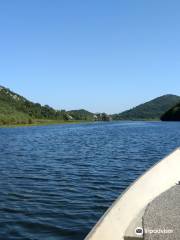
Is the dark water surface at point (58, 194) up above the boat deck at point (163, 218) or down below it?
below

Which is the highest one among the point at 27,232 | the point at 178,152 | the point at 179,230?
the point at 178,152

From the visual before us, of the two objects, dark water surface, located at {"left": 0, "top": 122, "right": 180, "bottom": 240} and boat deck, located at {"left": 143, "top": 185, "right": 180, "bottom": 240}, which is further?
dark water surface, located at {"left": 0, "top": 122, "right": 180, "bottom": 240}

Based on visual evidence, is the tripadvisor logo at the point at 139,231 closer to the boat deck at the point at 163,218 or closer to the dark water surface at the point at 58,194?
the boat deck at the point at 163,218

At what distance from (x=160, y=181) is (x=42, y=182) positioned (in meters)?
13.0

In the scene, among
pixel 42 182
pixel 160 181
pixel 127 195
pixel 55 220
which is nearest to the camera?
pixel 127 195

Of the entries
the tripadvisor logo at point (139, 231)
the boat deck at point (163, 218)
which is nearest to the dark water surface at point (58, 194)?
the boat deck at point (163, 218)

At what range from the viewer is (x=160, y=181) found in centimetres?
1388

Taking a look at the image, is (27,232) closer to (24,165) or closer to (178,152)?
(178,152)

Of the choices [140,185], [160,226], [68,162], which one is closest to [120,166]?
[68,162]

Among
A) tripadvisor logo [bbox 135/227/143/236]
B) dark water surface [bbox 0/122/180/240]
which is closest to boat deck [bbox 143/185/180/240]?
tripadvisor logo [bbox 135/227/143/236]

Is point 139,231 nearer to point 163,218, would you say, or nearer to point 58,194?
point 163,218

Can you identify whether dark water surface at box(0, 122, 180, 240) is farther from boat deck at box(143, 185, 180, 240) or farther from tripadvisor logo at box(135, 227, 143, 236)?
tripadvisor logo at box(135, 227, 143, 236)

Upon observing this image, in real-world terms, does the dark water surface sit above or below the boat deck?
below

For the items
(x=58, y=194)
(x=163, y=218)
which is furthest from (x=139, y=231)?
(x=58, y=194)
